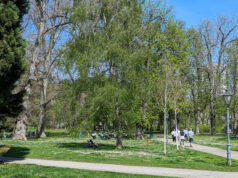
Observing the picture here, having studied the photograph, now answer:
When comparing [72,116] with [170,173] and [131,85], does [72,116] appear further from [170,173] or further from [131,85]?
[170,173]

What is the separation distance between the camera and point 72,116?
23.2m

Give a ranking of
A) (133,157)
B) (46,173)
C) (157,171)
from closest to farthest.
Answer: (46,173) → (157,171) → (133,157)

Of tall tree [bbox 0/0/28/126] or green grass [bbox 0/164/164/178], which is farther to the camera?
tall tree [bbox 0/0/28/126]

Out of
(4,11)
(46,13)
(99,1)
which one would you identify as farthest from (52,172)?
(46,13)

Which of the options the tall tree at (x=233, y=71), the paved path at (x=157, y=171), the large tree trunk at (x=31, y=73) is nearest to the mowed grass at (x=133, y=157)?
the paved path at (x=157, y=171)

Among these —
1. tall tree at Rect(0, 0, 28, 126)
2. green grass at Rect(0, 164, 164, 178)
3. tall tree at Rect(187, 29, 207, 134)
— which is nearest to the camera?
green grass at Rect(0, 164, 164, 178)

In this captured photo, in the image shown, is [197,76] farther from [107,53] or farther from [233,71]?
[107,53]

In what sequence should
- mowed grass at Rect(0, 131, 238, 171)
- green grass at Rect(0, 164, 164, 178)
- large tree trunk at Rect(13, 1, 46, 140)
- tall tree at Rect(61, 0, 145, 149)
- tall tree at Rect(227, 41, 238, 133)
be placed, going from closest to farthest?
green grass at Rect(0, 164, 164, 178), mowed grass at Rect(0, 131, 238, 171), tall tree at Rect(61, 0, 145, 149), large tree trunk at Rect(13, 1, 46, 140), tall tree at Rect(227, 41, 238, 133)

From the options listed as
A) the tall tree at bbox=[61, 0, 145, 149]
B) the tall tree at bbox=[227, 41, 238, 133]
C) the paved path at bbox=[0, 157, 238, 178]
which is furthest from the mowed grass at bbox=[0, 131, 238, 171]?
the tall tree at bbox=[227, 41, 238, 133]

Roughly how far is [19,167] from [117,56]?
1166cm

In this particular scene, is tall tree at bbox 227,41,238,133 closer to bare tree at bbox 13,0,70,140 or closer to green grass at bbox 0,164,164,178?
bare tree at bbox 13,0,70,140

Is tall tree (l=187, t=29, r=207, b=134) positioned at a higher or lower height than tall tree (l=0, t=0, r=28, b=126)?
higher

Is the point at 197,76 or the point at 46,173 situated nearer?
the point at 46,173

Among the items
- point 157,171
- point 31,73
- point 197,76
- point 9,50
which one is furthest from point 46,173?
point 197,76
